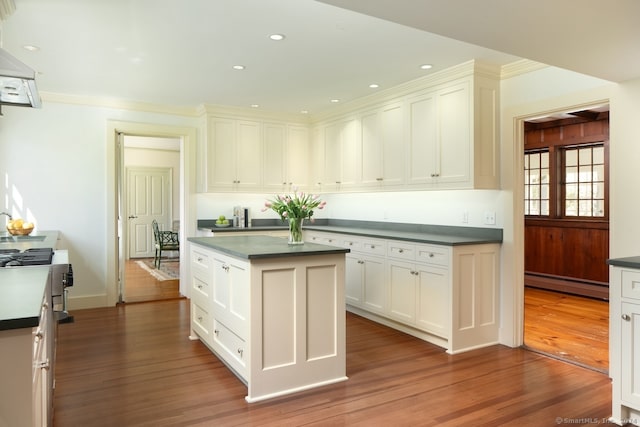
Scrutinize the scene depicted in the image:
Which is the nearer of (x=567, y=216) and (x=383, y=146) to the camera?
(x=383, y=146)

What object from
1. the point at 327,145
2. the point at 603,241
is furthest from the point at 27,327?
the point at 603,241

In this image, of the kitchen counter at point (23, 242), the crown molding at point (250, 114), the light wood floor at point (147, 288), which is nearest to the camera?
the kitchen counter at point (23, 242)

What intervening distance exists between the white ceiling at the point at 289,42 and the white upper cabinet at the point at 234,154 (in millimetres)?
693

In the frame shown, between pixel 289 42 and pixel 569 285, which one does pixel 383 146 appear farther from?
pixel 569 285

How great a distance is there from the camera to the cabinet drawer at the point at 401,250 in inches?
159

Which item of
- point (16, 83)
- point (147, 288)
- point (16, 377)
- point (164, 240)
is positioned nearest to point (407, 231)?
point (16, 83)

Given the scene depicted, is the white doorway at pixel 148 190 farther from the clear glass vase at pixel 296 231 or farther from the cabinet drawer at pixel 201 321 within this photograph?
the clear glass vase at pixel 296 231

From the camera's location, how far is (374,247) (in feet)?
14.9

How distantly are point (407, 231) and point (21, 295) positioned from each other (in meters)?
3.96

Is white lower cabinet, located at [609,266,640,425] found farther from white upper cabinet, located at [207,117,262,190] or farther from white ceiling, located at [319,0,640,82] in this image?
white upper cabinet, located at [207,117,262,190]

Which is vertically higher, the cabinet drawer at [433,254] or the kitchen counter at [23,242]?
the kitchen counter at [23,242]

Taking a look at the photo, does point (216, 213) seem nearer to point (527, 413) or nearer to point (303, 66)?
point (303, 66)

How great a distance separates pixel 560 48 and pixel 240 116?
4.11 m

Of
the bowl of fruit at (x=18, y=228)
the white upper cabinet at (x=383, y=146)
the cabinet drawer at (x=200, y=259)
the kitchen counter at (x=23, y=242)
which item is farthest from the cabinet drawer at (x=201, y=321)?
the white upper cabinet at (x=383, y=146)
